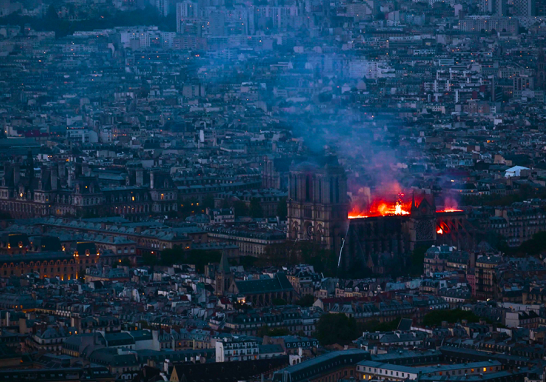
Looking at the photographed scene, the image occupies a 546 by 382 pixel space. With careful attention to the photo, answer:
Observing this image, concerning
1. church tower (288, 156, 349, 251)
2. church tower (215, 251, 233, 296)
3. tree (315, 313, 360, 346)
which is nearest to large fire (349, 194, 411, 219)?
church tower (288, 156, 349, 251)

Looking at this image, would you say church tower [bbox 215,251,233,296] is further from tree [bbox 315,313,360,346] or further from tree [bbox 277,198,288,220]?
tree [bbox 277,198,288,220]

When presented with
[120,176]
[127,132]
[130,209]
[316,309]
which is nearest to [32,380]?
[316,309]

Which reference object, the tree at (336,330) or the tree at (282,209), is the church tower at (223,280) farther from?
the tree at (282,209)

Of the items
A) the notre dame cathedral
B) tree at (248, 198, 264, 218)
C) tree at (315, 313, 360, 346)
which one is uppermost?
tree at (315, 313, 360, 346)

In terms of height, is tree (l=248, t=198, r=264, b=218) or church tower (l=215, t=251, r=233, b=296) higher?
church tower (l=215, t=251, r=233, b=296)

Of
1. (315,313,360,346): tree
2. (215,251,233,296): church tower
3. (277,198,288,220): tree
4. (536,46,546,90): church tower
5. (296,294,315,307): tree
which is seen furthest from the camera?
(536,46,546,90): church tower

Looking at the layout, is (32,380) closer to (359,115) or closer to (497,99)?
(359,115)
